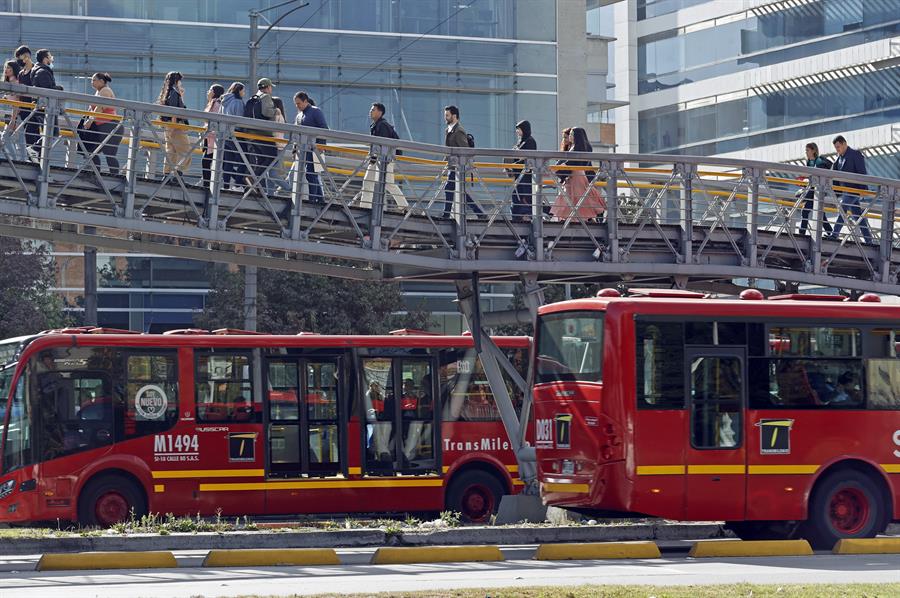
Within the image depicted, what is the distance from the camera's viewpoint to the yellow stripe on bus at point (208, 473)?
73.2 ft

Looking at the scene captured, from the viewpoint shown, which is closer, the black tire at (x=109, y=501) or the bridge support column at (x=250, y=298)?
the black tire at (x=109, y=501)

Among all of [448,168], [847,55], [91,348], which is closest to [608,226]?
[448,168]

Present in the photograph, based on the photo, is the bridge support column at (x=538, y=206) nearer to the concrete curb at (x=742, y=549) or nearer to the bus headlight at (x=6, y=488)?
the concrete curb at (x=742, y=549)

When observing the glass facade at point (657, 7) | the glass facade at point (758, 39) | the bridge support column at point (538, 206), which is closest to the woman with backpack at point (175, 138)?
the bridge support column at point (538, 206)

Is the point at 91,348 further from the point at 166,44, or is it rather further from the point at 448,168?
the point at 166,44

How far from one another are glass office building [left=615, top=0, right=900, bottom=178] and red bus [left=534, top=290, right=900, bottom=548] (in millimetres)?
39549

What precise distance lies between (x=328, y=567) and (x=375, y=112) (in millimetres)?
7794

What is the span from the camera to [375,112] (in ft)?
71.4

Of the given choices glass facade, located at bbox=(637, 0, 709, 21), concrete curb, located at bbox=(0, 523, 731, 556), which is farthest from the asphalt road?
glass facade, located at bbox=(637, 0, 709, 21)

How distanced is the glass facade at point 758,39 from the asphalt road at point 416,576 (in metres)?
44.0

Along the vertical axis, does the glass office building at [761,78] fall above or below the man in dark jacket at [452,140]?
above

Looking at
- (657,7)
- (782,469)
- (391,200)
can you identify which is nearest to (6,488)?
(391,200)

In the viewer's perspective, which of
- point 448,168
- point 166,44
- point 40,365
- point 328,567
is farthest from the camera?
point 166,44

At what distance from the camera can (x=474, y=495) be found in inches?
943
